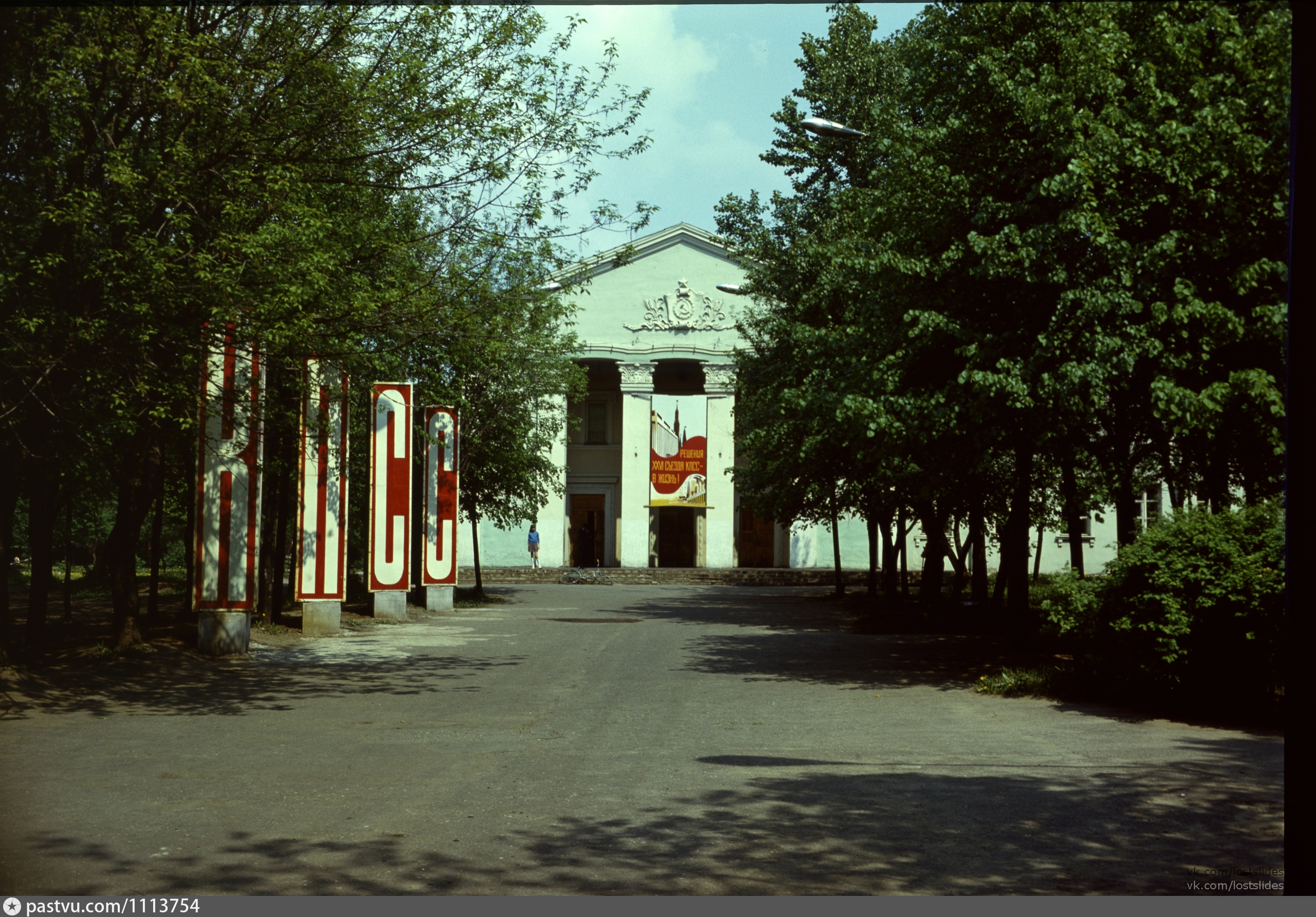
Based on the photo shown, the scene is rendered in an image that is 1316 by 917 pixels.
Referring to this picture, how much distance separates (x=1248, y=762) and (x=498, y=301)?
8842mm

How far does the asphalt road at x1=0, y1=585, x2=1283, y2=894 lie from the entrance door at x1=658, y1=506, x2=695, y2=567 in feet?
133

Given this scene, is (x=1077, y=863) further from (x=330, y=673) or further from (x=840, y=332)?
(x=840, y=332)

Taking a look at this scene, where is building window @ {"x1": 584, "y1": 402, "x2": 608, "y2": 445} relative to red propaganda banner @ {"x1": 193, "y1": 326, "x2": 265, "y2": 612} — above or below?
above

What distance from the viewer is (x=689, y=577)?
4919cm

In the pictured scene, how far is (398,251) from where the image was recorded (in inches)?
512

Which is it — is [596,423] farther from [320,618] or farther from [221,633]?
[221,633]

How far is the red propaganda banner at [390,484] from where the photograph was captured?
22438 millimetres

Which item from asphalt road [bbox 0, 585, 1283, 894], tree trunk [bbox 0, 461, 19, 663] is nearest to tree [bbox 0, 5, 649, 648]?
tree trunk [bbox 0, 461, 19, 663]

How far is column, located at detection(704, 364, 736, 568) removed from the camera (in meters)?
51.7

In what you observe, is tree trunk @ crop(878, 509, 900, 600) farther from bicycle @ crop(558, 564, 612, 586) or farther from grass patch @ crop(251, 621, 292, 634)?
bicycle @ crop(558, 564, 612, 586)

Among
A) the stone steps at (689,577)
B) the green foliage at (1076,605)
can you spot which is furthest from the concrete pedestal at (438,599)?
the stone steps at (689,577)

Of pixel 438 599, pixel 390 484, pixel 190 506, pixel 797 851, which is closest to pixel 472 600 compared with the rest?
pixel 438 599

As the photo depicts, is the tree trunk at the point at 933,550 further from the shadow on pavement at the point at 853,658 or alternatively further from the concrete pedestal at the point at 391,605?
the concrete pedestal at the point at 391,605

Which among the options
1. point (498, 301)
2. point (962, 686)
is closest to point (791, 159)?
point (498, 301)
